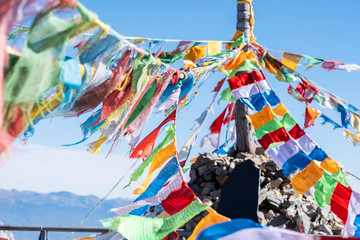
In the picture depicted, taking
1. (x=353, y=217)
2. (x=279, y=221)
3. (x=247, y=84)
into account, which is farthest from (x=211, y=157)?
(x=353, y=217)

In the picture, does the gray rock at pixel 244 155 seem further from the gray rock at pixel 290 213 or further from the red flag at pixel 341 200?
the red flag at pixel 341 200

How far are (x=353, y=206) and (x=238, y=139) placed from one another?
330 centimetres

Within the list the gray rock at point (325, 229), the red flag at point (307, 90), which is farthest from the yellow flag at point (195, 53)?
the gray rock at point (325, 229)

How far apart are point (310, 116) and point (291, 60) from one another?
795mm

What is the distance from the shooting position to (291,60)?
23.8 ft

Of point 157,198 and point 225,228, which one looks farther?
point 157,198

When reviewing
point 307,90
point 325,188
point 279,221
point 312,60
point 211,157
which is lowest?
point 279,221

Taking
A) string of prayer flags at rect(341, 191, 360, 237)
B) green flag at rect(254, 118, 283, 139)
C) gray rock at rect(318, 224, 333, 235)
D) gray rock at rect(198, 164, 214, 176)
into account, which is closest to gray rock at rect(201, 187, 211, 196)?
gray rock at rect(198, 164, 214, 176)

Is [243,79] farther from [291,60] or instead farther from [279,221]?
[279,221]

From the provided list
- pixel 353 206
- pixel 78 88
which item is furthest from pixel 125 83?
pixel 353 206

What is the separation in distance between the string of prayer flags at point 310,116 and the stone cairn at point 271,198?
780mm

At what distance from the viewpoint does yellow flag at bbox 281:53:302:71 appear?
723cm

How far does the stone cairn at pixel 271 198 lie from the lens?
6832mm

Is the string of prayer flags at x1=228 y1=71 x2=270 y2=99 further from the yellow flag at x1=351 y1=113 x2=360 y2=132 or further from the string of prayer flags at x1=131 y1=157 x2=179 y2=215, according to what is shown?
the string of prayer flags at x1=131 y1=157 x2=179 y2=215
